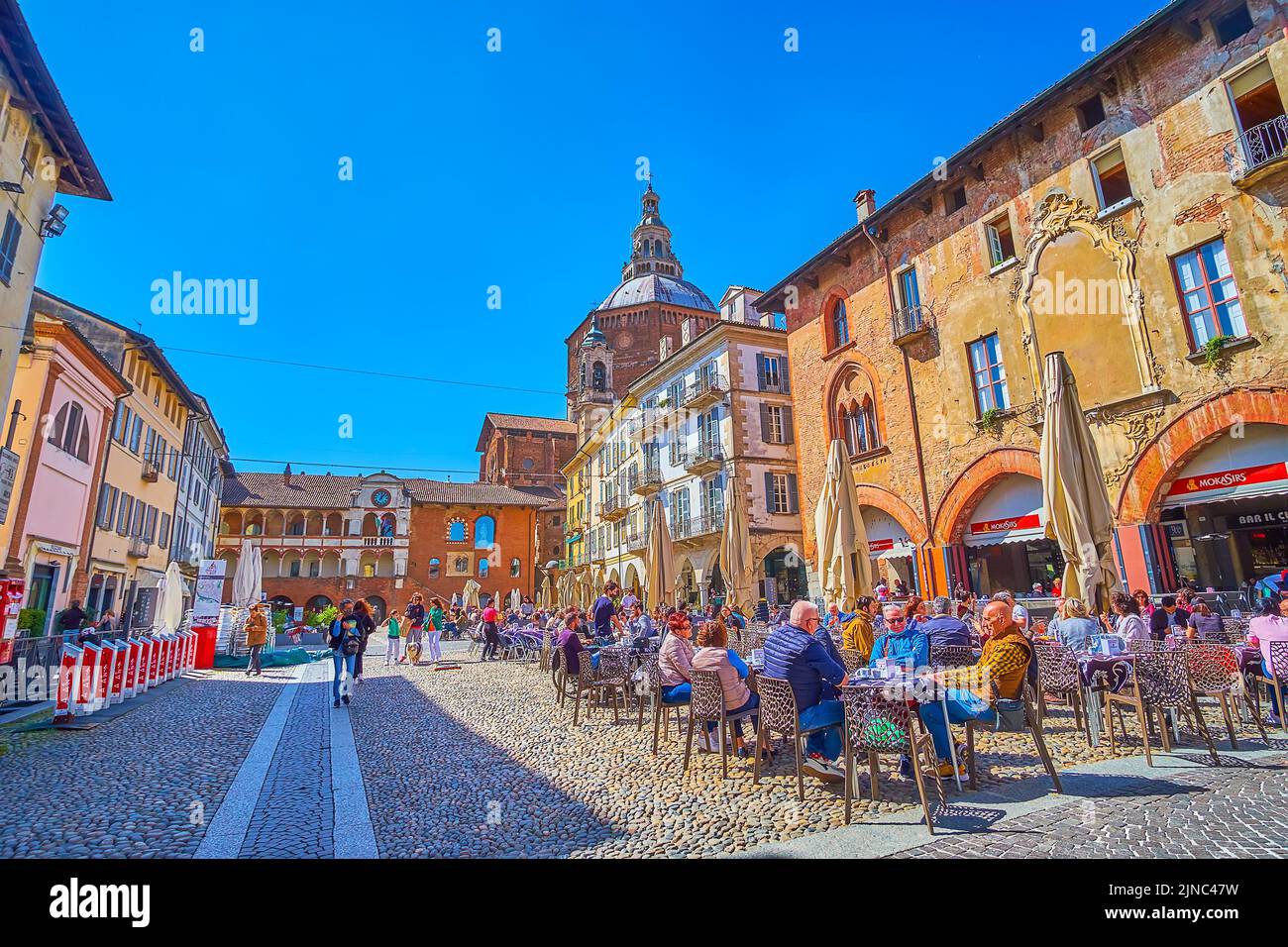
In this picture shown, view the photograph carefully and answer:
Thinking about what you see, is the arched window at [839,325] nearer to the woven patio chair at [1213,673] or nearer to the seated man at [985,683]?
the woven patio chair at [1213,673]

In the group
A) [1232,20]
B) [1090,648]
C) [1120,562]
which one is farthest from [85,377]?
[1232,20]

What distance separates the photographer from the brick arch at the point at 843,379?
19562 millimetres

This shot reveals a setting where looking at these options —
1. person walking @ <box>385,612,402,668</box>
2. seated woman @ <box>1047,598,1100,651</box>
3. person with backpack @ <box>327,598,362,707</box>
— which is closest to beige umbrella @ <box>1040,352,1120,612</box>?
seated woman @ <box>1047,598,1100,651</box>

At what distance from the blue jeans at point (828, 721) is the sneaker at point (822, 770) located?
10 cm

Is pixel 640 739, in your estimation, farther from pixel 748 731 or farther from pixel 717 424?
pixel 717 424

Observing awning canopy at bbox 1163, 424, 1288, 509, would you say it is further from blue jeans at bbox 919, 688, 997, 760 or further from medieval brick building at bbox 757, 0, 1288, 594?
blue jeans at bbox 919, 688, 997, 760

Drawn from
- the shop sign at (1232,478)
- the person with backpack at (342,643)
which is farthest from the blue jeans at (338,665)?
the shop sign at (1232,478)

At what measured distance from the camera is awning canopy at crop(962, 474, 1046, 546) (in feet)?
50.3

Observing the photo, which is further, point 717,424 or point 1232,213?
point 717,424

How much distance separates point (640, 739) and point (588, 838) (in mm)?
3293

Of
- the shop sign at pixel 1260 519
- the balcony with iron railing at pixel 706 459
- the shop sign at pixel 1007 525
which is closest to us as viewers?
the shop sign at pixel 1260 519

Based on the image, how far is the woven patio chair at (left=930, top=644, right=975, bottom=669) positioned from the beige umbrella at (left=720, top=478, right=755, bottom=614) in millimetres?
10669
